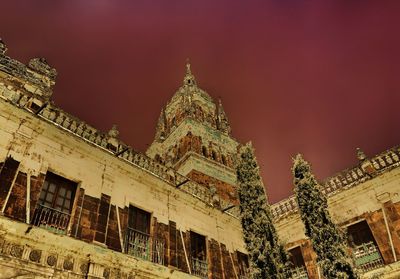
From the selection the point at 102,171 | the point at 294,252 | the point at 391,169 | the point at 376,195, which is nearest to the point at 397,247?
the point at 376,195

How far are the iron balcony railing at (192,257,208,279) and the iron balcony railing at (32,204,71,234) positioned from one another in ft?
20.3

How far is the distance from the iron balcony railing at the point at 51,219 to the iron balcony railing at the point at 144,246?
2.56 metres

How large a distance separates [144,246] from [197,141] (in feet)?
49.6

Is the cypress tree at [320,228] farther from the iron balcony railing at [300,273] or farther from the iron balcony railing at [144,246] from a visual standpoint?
the iron balcony railing at [144,246]

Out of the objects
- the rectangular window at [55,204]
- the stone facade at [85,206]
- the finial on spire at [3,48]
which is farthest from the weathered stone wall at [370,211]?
the finial on spire at [3,48]

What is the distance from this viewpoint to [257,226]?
11766mm

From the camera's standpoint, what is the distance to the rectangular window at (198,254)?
13625mm

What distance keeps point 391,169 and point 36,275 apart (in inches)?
632

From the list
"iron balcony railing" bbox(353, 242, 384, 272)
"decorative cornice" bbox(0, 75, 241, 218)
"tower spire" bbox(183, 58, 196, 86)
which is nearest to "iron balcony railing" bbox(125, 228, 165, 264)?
"decorative cornice" bbox(0, 75, 241, 218)

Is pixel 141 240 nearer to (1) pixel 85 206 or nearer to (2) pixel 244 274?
(1) pixel 85 206

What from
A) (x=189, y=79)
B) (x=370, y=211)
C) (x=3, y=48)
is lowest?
(x=370, y=211)

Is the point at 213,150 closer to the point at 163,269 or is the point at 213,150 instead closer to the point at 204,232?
the point at 204,232

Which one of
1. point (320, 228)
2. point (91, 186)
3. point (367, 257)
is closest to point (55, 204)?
point (91, 186)

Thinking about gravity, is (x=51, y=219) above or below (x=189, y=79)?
below
